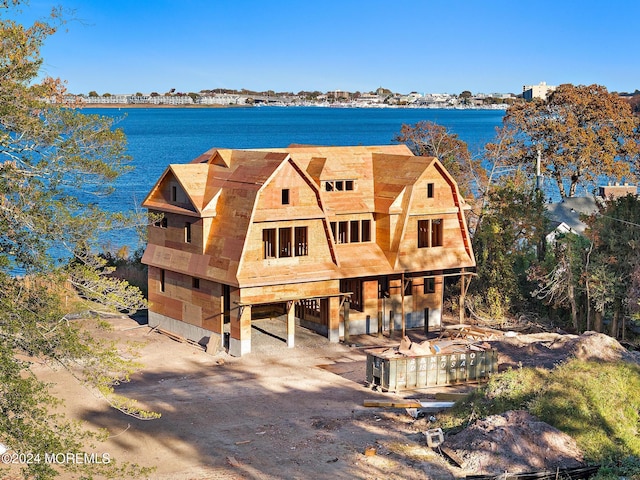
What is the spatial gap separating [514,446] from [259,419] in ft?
27.9

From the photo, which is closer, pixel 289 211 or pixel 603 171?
pixel 289 211

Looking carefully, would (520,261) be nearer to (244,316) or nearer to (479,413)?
(244,316)

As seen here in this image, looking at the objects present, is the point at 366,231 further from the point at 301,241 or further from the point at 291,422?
the point at 291,422

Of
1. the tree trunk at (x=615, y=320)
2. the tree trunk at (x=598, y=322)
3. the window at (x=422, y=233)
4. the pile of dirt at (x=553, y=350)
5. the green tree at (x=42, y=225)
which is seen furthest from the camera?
the window at (x=422, y=233)

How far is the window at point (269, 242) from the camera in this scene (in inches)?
1535

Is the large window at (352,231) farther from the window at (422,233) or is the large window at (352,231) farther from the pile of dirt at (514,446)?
the pile of dirt at (514,446)

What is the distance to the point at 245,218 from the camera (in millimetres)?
37625

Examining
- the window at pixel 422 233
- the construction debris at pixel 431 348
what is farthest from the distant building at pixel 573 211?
the construction debris at pixel 431 348

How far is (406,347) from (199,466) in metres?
10.8

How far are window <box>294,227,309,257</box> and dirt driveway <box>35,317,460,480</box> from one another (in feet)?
13.0

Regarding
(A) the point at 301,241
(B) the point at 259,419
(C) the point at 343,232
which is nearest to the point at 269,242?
(A) the point at 301,241

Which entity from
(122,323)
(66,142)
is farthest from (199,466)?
(122,323)

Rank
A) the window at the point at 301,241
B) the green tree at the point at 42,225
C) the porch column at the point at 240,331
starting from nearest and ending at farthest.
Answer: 1. the green tree at the point at 42,225
2. the porch column at the point at 240,331
3. the window at the point at 301,241

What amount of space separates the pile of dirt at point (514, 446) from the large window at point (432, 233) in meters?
16.5
